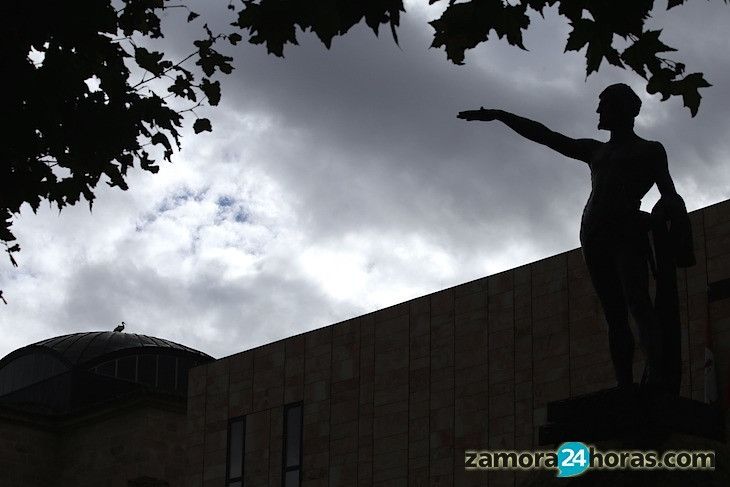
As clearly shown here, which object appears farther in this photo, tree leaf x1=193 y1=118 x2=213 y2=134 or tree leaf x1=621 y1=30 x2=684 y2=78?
tree leaf x1=193 y1=118 x2=213 y2=134

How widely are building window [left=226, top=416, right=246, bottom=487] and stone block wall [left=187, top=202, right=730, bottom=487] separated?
19cm

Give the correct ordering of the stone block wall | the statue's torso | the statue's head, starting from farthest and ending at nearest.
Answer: the stone block wall
the statue's head
the statue's torso

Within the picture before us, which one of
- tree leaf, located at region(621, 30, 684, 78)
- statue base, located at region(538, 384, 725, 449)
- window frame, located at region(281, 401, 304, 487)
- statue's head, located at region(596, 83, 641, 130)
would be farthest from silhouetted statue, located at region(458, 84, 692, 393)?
window frame, located at region(281, 401, 304, 487)

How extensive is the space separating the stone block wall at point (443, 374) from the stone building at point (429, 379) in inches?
1.0

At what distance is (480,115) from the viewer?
925cm

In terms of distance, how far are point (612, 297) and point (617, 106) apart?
137cm

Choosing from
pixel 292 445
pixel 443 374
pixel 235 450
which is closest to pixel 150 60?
pixel 443 374

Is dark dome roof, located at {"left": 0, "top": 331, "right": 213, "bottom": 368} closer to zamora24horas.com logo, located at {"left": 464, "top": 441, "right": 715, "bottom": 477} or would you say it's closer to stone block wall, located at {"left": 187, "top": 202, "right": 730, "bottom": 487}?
stone block wall, located at {"left": 187, "top": 202, "right": 730, "bottom": 487}

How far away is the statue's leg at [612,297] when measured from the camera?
28.9 feet

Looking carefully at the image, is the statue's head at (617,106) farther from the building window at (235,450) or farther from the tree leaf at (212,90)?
the building window at (235,450)

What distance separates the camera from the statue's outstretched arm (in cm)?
922

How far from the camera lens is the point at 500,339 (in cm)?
2506

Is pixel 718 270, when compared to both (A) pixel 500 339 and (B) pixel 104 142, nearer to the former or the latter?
(A) pixel 500 339

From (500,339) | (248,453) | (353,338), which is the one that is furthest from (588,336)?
(248,453)
